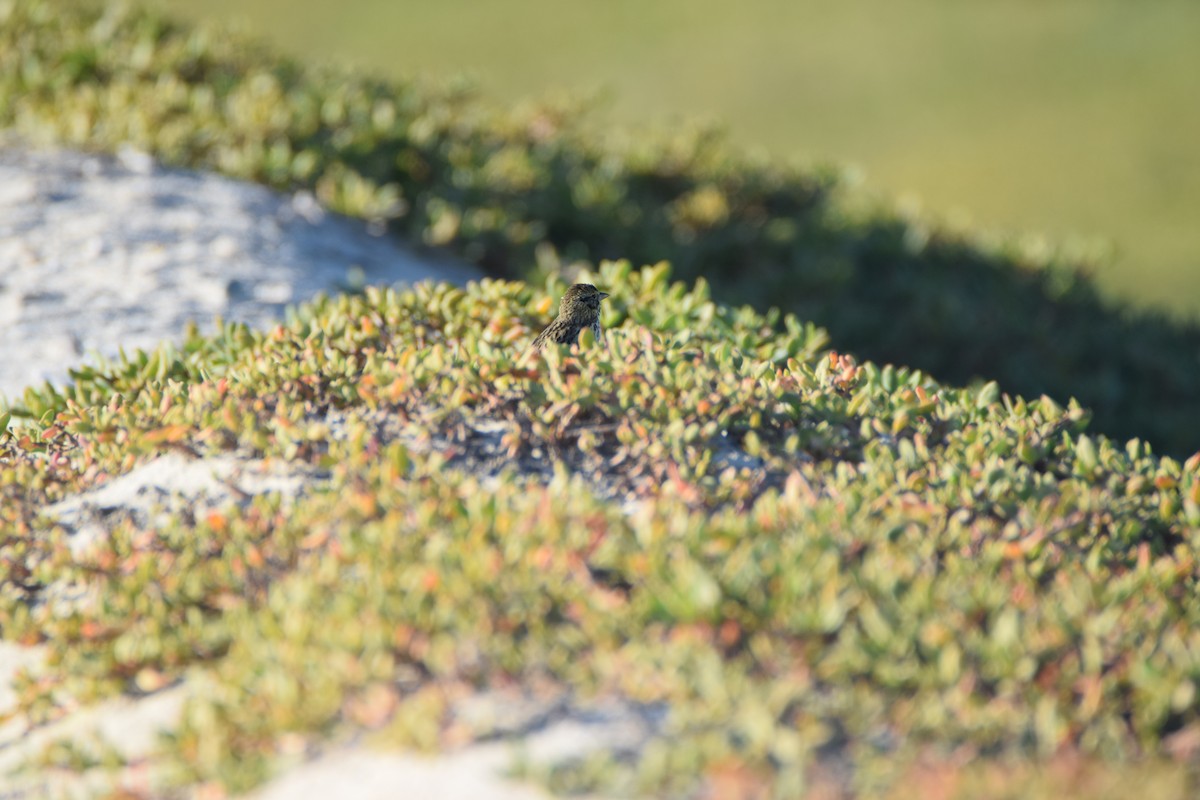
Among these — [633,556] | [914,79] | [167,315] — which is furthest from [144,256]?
[914,79]

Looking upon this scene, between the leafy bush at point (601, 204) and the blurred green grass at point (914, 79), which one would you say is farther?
the blurred green grass at point (914, 79)

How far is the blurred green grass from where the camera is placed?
17.0m

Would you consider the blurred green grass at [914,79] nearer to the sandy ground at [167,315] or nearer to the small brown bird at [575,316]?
the sandy ground at [167,315]

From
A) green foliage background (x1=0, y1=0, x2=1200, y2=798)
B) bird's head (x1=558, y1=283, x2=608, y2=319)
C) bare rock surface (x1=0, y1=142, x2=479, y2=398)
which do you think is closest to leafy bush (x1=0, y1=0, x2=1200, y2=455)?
bare rock surface (x1=0, y1=142, x2=479, y2=398)

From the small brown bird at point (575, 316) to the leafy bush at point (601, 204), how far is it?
7.19 feet

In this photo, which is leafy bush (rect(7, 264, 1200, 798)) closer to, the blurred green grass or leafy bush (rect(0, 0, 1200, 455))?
leafy bush (rect(0, 0, 1200, 455))

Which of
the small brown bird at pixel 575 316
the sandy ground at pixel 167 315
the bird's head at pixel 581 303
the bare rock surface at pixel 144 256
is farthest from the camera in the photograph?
the bare rock surface at pixel 144 256

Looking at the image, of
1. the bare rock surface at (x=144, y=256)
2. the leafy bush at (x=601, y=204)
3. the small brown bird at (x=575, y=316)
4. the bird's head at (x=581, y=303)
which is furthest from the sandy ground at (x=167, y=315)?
the bird's head at (x=581, y=303)

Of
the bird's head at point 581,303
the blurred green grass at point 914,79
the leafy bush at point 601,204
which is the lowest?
the bird's head at point 581,303

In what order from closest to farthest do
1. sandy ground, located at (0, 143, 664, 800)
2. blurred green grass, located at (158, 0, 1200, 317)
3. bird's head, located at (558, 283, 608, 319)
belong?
sandy ground, located at (0, 143, 664, 800) → bird's head, located at (558, 283, 608, 319) → blurred green grass, located at (158, 0, 1200, 317)

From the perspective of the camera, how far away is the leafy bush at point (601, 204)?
7414mm

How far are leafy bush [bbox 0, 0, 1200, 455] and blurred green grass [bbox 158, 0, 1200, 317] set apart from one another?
6.96 metres

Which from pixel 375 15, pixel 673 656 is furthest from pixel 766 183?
pixel 375 15

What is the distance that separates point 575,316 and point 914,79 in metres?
18.1
